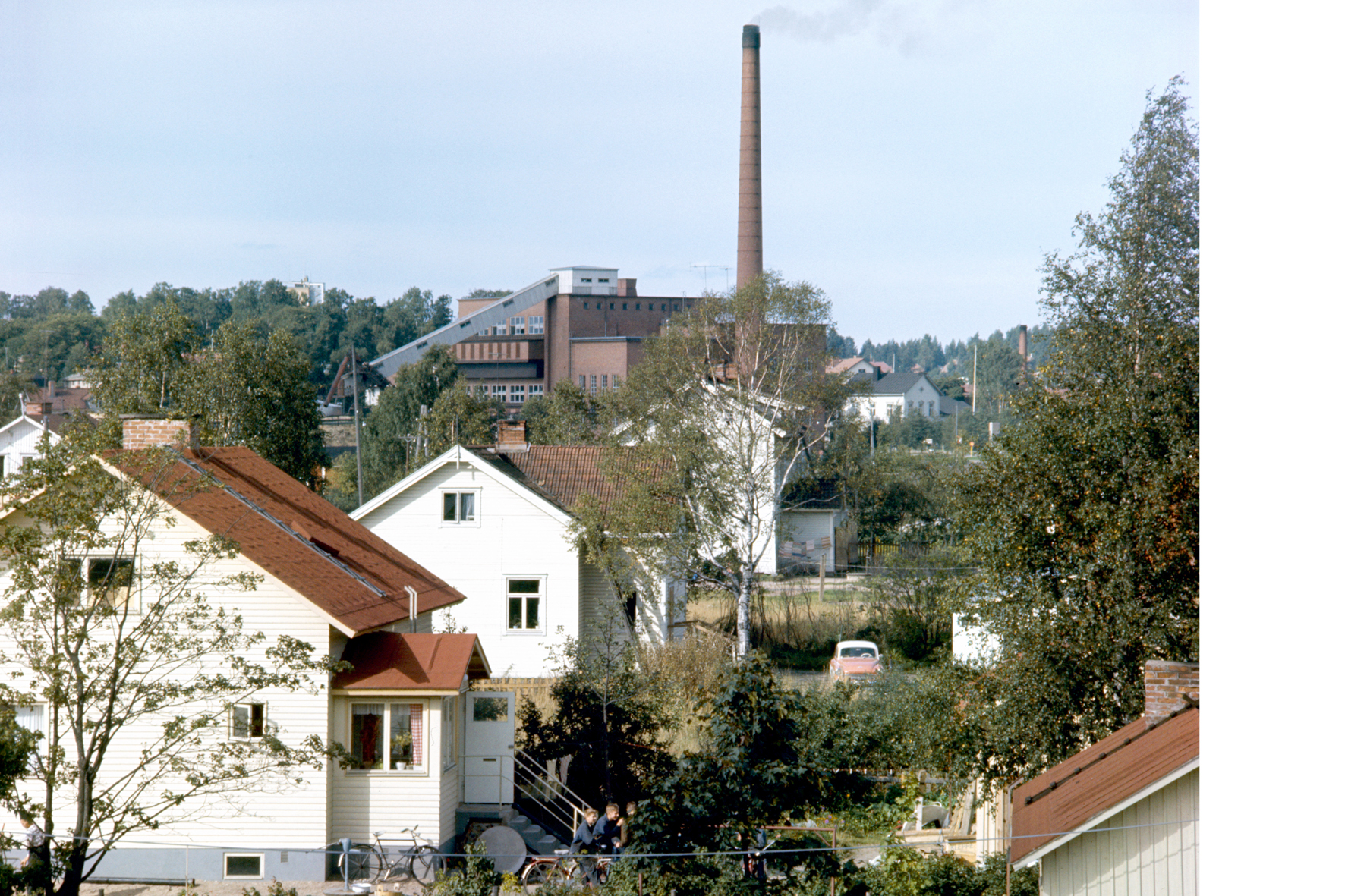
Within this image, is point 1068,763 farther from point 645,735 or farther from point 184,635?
point 184,635

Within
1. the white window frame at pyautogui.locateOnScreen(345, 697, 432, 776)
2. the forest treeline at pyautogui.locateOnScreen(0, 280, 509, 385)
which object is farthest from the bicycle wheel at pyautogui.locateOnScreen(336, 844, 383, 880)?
the forest treeline at pyautogui.locateOnScreen(0, 280, 509, 385)

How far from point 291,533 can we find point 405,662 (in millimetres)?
3459

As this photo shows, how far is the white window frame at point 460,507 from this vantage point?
33656 millimetres

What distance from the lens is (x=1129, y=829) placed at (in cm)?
1049

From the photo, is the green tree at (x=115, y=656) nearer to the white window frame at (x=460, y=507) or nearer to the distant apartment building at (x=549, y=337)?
the white window frame at (x=460, y=507)

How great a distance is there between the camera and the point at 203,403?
4353 cm

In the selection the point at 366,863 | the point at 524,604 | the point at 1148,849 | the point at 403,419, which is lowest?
the point at 366,863

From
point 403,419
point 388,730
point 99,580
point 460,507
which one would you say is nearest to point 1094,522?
point 388,730

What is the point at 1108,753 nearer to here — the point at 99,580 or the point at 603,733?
the point at 603,733

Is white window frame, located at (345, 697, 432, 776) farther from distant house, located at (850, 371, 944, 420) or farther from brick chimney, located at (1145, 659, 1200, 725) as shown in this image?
distant house, located at (850, 371, 944, 420)

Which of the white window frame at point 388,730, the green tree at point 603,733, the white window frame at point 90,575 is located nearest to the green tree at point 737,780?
the white window frame at point 388,730

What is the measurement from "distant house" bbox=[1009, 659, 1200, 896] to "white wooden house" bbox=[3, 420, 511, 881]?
9817 millimetres

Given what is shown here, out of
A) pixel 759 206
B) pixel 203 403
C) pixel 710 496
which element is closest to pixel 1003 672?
pixel 710 496

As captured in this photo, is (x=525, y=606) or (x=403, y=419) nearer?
(x=525, y=606)
